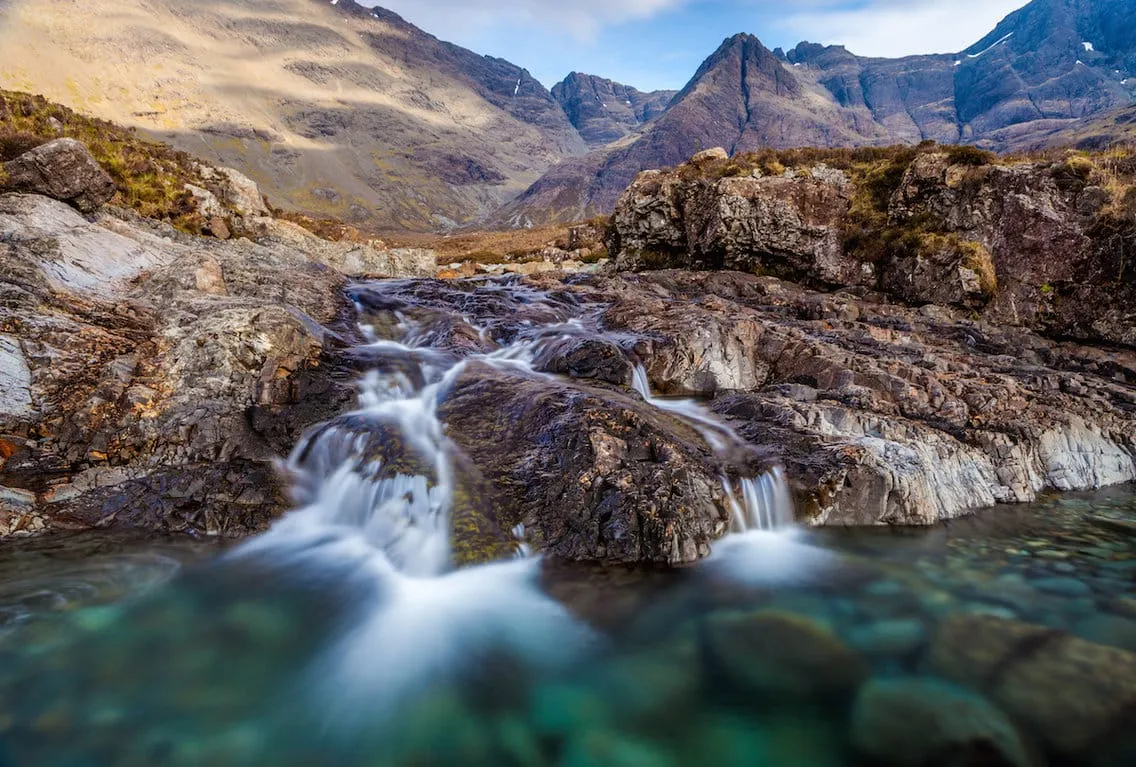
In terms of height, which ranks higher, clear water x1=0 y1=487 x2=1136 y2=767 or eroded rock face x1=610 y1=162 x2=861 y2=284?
eroded rock face x1=610 y1=162 x2=861 y2=284

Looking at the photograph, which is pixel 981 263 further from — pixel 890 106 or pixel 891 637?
pixel 890 106

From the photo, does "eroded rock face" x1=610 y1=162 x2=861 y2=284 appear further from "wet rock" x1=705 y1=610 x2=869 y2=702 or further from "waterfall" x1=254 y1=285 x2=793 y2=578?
"wet rock" x1=705 y1=610 x2=869 y2=702

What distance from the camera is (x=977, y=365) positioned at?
10.4 m

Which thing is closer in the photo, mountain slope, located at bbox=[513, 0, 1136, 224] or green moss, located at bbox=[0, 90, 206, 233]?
green moss, located at bbox=[0, 90, 206, 233]

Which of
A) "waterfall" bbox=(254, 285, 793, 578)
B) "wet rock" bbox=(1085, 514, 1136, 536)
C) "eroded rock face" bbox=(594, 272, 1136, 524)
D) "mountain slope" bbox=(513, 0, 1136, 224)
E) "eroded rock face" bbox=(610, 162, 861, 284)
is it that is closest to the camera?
"waterfall" bbox=(254, 285, 793, 578)

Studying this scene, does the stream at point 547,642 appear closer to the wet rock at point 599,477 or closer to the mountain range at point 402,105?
the wet rock at point 599,477

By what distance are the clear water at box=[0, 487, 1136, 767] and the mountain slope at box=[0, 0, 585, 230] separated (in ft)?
423

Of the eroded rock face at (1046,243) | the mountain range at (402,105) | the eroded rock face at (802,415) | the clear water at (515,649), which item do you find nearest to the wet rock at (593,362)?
the eroded rock face at (802,415)

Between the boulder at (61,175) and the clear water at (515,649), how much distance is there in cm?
894

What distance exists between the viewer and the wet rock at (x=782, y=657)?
4113mm

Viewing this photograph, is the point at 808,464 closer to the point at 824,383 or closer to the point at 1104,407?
the point at 824,383

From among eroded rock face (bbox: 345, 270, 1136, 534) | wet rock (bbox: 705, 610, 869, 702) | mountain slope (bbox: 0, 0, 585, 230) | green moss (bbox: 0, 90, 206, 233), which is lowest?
wet rock (bbox: 705, 610, 869, 702)

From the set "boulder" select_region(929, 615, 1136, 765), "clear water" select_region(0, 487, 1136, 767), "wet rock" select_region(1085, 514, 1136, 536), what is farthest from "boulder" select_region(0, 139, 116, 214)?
"wet rock" select_region(1085, 514, 1136, 536)

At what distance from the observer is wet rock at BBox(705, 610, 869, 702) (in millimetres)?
4113
